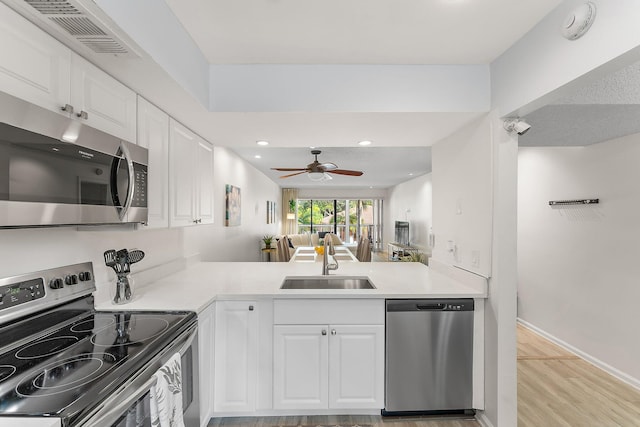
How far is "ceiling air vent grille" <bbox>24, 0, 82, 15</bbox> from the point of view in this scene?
0.97 m

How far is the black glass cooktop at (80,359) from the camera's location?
86 cm

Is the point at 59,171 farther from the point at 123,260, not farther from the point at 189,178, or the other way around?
the point at 189,178

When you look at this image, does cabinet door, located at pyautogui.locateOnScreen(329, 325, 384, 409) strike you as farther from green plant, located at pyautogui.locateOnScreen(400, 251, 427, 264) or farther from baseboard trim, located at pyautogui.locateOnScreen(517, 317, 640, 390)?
green plant, located at pyautogui.locateOnScreen(400, 251, 427, 264)

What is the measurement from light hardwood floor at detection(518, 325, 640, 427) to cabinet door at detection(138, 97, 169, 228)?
2.67 m

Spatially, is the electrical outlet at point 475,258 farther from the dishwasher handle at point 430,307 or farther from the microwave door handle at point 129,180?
the microwave door handle at point 129,180

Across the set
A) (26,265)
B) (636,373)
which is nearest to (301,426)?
(26,265)

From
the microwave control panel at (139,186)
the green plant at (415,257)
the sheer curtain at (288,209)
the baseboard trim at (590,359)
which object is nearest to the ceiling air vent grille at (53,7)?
the microwave control panel at (139,186)

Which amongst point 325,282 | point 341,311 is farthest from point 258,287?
point 325,282

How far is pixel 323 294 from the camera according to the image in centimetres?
204

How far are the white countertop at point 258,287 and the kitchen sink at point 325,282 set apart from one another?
0.20 feet

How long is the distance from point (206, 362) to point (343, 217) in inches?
380

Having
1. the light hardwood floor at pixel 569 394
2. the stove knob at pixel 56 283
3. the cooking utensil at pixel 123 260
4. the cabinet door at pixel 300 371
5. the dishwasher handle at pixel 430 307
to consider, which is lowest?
the light hardwood floor at pixel 569 394

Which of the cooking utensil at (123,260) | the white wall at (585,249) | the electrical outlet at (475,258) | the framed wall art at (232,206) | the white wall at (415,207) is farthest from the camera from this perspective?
the white wall at (415,207)

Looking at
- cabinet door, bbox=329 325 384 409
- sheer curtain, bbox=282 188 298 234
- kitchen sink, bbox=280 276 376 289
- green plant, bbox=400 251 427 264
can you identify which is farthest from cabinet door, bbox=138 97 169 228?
sheer curtain, bbox=282 188 298 234
